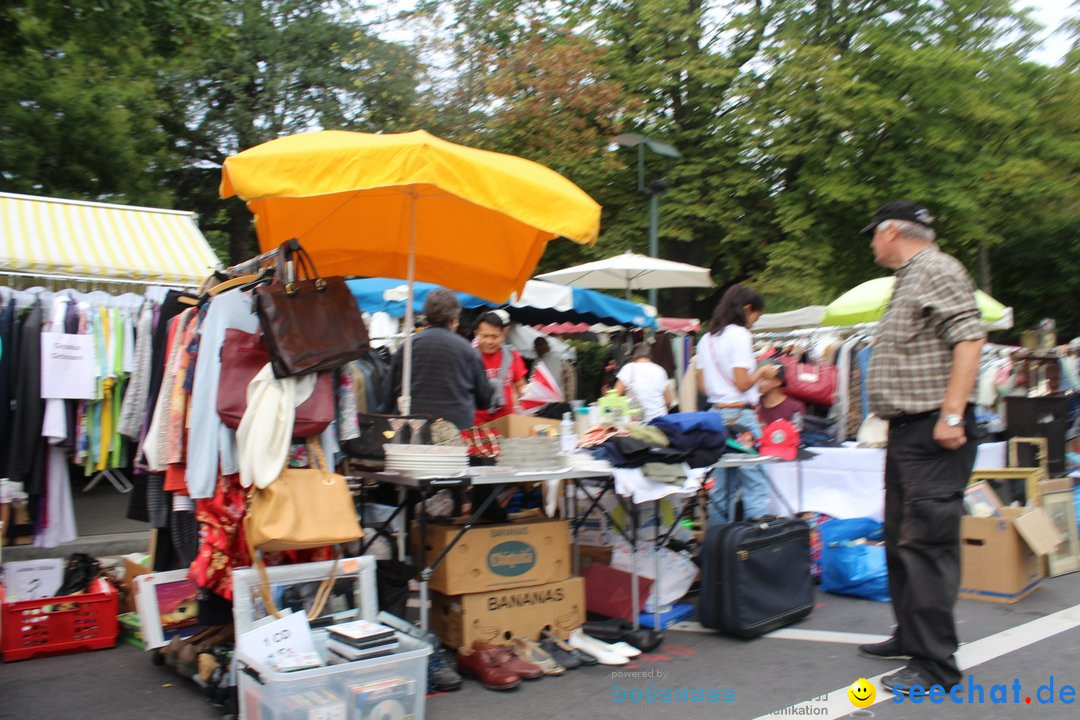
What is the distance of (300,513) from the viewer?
373 centimetres

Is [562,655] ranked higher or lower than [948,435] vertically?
lower

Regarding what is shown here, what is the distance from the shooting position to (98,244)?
7.30m

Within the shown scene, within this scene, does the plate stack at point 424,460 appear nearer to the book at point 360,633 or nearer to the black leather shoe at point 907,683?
the book at point 360,633

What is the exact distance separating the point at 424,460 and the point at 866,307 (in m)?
7.09

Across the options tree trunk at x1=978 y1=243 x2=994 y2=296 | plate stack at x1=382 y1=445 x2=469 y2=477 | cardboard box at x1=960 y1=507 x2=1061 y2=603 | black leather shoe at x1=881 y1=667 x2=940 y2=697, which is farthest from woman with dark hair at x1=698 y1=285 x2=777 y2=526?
tree trunk at x1=978 y1=243 x2=994 y2=296

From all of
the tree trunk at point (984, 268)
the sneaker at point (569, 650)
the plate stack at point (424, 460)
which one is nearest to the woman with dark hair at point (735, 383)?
the sneaker at point (569, 650)

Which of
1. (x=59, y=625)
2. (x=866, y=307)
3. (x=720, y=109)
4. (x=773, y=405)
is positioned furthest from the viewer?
(x=720, y=109)

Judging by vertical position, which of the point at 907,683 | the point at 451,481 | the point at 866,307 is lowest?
the point at 907,683

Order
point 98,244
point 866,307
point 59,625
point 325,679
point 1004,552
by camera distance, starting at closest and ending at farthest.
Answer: point 325,679, point 59,625, point 1004,552, point 98,244, point 866,307

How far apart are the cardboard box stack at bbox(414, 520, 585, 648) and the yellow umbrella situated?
0.96 m

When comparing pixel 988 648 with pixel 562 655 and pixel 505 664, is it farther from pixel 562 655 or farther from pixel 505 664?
pixel 505 664

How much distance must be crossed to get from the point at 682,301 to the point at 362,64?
8.48 meters

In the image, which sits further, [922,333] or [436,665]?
[436,665]

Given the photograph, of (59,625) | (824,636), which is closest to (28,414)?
(59,625)
